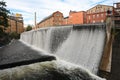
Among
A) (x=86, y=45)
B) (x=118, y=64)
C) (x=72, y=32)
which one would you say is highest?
(x=72, y=32)

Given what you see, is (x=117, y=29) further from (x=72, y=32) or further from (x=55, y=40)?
(x=55, y=40)

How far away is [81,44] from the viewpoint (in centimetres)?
1038

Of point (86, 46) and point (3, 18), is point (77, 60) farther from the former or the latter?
point (3, 18)

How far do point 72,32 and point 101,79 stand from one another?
468cm

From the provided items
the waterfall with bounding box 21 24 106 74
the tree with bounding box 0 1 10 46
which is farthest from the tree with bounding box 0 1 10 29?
the waterfall with bounding box 21 24 106 74

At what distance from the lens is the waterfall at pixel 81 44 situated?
8.81m

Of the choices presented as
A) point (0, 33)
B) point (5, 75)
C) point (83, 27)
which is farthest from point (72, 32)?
point (0, 33)

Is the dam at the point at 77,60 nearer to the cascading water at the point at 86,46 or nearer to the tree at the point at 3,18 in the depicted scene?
the cascading water at the point at 86,46

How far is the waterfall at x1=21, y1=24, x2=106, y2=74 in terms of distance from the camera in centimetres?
881

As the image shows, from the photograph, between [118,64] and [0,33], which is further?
[0,33]

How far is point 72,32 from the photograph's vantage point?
11820mm

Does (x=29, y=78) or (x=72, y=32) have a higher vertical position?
→ (x=72, y=32)

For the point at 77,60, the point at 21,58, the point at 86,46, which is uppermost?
the point at 86,46

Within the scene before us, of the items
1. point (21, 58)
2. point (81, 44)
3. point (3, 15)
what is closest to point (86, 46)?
point (81, 44)
